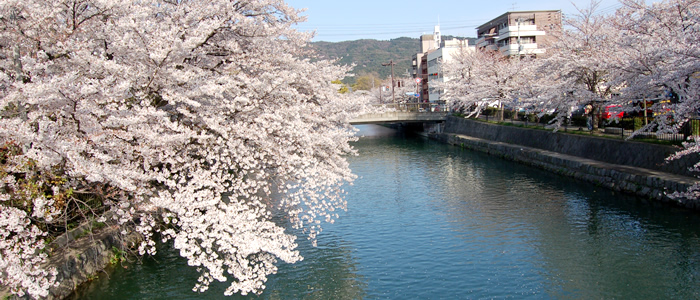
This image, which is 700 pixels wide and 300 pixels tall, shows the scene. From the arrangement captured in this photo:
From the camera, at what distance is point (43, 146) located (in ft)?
25.7

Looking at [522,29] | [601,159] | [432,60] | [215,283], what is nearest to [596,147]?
[601,159]

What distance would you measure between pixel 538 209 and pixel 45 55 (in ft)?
44.2

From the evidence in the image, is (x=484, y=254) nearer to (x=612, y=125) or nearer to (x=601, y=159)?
(x=601, y=159)

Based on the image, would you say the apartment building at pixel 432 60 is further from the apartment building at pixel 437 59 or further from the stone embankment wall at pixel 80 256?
the stone embankment wall at pixel 80 256

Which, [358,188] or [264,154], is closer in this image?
[264,154]

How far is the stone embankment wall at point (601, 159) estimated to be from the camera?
15484 millimetres

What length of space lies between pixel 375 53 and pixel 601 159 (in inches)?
5961

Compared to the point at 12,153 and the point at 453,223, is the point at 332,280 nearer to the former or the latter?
the point at 453,223

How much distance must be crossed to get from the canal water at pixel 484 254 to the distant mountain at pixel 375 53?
128 m

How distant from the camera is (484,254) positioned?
1166 centimetres

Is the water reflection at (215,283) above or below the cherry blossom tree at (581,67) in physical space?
below

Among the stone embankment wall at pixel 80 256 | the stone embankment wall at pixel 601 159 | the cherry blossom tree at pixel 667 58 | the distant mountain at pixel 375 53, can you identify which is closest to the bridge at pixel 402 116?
the stone embankment wall at pixel 601 159

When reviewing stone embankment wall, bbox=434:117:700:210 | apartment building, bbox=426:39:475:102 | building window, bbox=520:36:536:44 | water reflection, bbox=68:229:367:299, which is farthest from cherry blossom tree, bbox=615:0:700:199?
apartment building, bbox=426:39:475:102

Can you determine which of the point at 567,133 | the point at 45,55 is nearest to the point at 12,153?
the point at 45,55
